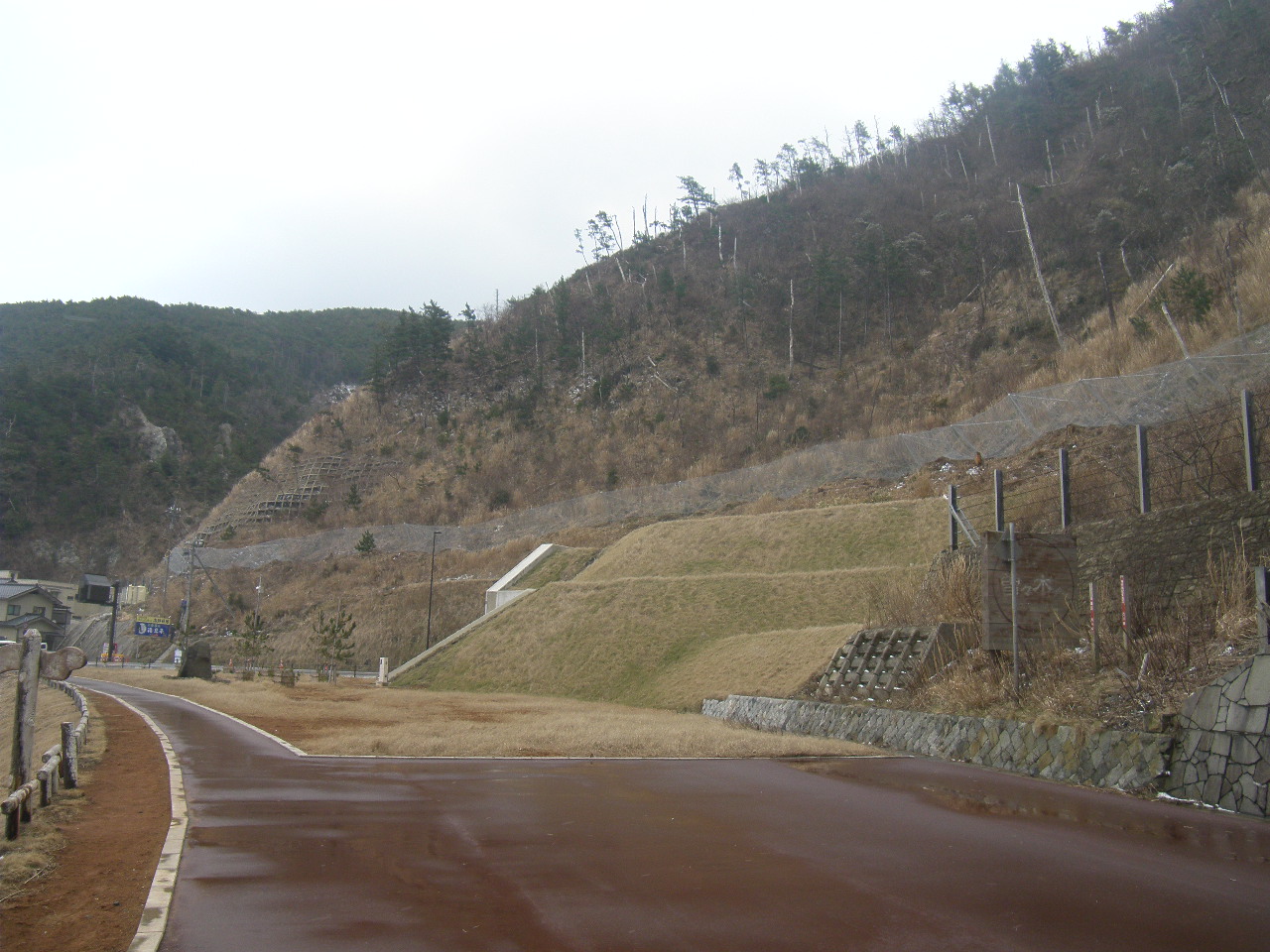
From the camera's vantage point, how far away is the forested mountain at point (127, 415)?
91.1m

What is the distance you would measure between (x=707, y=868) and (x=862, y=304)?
248 feet

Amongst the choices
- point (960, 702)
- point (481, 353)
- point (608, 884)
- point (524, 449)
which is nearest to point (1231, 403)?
point (960, 702)

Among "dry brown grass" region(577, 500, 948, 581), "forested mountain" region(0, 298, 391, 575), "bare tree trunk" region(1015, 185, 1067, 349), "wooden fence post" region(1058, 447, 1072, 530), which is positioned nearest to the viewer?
"wooden fence post" region(1058, 447, 1072, 530)

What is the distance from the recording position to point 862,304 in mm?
77188

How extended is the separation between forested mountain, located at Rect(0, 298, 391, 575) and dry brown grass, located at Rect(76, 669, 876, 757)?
7515cm

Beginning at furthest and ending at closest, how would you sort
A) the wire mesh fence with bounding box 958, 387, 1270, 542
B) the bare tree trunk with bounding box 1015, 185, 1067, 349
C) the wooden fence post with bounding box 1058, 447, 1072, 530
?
1. the bare tree trunk with bounding box 1015, 185, 1067, 349
2. the wooden fence post with bounding box 1058, 447, 1072, 530
3. the wire mesh fence with bounding box 958, 387, 1270, 542

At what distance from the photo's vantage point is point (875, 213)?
289 ft

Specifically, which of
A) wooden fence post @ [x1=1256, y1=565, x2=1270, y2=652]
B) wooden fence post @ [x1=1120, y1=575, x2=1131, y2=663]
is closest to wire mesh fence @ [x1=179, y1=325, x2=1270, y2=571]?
wooden fence post @ [x1=1120, y1=575, x2=1131, y2=663]

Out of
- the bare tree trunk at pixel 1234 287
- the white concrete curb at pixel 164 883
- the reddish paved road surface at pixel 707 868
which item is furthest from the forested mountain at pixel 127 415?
the reddish paved road surface at pixel 707 868

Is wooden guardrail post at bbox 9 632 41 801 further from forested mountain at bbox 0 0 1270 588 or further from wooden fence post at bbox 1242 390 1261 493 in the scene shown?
forested mountain at bbox 0 0 1270 588

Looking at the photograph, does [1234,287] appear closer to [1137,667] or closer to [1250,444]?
[1250,444]

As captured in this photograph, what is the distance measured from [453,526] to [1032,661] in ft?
169

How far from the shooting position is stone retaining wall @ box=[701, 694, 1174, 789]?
9164 mm

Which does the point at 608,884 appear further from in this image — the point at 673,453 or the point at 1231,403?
the point at 673,453
